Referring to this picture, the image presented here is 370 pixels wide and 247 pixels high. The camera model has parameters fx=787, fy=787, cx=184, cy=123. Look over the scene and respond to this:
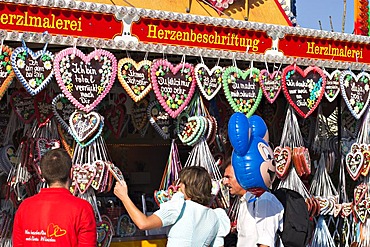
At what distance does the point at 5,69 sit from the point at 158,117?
1734mm

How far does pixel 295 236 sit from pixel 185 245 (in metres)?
1.62

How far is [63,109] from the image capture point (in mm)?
6656

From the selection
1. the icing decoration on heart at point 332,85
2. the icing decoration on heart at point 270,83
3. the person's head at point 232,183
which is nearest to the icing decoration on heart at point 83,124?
the person's head at point 232,183

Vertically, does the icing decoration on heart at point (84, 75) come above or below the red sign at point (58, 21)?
below

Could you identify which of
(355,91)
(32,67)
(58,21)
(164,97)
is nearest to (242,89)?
(164,97)

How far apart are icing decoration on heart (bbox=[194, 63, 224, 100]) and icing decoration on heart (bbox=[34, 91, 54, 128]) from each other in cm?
135

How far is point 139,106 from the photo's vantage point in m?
7.57

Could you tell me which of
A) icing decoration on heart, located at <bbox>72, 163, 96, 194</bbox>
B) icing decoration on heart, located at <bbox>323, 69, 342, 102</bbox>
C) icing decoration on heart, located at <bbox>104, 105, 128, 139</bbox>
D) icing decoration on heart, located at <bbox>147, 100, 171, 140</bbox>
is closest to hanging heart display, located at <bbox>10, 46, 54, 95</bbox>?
icing decoration on heart, located at <bbox>72, 163, 96, 194</bbox>

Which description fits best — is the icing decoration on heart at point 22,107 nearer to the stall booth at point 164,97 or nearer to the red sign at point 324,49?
the stall booth at point 164,97

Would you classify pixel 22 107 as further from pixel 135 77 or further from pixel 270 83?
pixel 270 83

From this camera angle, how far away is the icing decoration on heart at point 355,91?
8109 millimetres

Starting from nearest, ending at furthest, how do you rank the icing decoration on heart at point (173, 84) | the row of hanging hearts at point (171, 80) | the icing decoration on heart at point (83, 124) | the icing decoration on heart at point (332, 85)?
1. the row of hanging hearts at point (171, 80)
2. the icing decoration on heart at point (83, 124)
3. the icing decoration on heart at point (173, 84)
4. the icing decoration on heart at point (332, 85)

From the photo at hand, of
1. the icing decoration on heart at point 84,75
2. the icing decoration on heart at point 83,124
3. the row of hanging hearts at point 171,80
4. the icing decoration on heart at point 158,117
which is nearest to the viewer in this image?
the row of hanging hearts at point 171,80

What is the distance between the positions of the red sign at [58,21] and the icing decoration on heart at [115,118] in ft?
3.78
